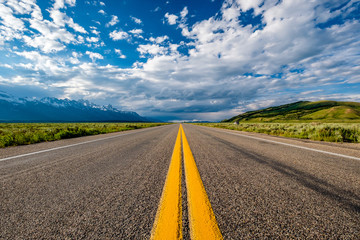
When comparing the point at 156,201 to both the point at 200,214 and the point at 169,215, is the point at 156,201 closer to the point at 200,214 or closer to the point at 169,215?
the point at 169,215

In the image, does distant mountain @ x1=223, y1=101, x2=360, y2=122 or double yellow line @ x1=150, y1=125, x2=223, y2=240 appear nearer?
double yellow line @ x1=150, y1=125, x2=223, y2=240

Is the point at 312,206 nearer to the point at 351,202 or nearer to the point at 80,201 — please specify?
the point at 351,202

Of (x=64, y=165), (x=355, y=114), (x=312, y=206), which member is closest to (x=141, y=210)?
(x=312, y=206)

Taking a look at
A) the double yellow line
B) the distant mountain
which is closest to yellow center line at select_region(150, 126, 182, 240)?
the double yellow line

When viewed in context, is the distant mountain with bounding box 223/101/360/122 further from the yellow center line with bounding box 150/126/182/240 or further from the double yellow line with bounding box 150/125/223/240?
the yellow center line with bounding box 150/126/182/240

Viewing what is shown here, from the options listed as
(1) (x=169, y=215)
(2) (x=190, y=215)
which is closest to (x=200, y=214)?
(2) (x=190, y=215)

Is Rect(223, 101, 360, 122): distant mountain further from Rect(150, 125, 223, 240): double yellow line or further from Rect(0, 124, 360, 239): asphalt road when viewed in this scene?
Rect(150, 125, 223, 240): double yellow line

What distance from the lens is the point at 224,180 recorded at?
2.02 m

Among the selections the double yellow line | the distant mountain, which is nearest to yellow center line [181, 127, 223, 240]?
the double yellow line

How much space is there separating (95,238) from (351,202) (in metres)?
2.23

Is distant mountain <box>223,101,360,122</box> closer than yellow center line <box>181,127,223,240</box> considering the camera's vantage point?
No

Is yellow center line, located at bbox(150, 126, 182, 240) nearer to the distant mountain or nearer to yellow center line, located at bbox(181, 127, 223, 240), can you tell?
yellow center line, located at bbox(181, 127, 223, 240)

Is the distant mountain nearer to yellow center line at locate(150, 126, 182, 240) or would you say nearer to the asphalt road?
the asphalt road

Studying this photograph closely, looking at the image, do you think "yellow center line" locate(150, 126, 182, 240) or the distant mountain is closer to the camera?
"yellow center line" locate(150, 126, 182, 240)
